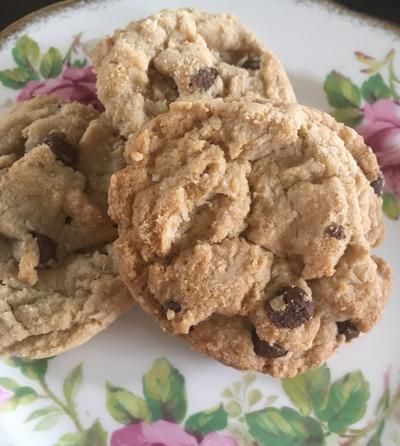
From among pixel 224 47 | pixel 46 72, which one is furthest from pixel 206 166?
pixel 46 72

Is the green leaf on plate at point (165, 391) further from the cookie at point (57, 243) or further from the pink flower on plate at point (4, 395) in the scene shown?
the pink flower on plate at point (4, 395)

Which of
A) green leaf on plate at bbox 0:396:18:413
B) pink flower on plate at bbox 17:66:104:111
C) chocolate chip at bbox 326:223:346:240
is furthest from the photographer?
pink flower on plate at bbox 17:66:104:111

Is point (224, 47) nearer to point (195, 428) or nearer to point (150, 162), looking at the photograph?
point (150, 162)

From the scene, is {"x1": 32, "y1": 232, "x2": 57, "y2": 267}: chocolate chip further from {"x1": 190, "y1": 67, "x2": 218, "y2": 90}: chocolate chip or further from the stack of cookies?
{"x1": 190, "y1": 67, "x2": 218, "y2": 90}: chocolate chip

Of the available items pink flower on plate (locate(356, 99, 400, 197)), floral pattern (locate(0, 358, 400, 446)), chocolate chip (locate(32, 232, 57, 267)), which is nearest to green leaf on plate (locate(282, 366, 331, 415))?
floral pattern (locate(0, 358, 400, 446))

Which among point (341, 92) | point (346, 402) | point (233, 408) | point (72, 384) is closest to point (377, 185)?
point (341, 92)

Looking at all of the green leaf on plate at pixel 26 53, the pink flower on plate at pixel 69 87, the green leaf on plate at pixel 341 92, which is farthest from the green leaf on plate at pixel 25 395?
the green leaf on plate at pixel 341 92
